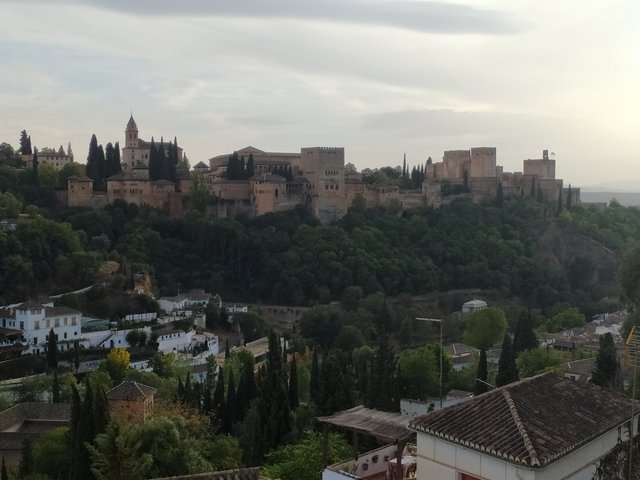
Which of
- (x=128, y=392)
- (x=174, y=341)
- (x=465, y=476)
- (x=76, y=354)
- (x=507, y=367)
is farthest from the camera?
(x=174, y=341)

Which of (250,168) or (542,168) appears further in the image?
(542,168)

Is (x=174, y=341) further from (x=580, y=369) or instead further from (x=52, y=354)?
(x=580, y=369)

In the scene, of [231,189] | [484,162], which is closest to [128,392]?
[231,189]

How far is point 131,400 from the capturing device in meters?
20.5

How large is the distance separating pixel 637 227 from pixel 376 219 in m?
27.2

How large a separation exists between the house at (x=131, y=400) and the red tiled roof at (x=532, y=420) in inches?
486

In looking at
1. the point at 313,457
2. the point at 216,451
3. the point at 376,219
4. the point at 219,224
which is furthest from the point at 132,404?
the point at 376,219

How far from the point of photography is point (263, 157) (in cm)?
6069

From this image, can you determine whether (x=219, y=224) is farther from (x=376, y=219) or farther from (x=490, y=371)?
(x=490, y=371)

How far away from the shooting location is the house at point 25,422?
1994 centimetres

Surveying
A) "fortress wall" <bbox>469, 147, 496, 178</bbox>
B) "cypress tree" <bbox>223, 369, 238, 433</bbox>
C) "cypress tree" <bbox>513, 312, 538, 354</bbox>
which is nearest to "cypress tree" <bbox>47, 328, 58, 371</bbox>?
"cypress tree" <bbox>223, 369, 238, 433</bbox>

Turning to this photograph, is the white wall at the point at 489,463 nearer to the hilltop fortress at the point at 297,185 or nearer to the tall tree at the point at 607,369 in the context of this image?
the tall tree at the point at 607,369

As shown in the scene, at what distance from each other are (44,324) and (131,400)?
13093 millimetres

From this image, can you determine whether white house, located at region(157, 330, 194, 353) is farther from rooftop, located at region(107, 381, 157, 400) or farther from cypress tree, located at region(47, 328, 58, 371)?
rooftop, located at region(107, 381, 157, 400)
